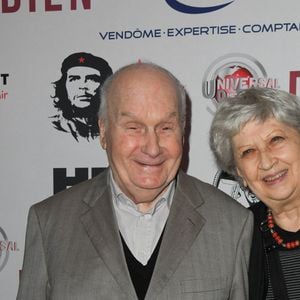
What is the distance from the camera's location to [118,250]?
1534 millimetres

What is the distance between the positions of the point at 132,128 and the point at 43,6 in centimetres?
116

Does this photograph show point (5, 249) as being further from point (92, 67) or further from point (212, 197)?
point (212, 197)

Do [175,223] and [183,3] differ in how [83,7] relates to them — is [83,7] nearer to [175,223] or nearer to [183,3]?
[183,3]

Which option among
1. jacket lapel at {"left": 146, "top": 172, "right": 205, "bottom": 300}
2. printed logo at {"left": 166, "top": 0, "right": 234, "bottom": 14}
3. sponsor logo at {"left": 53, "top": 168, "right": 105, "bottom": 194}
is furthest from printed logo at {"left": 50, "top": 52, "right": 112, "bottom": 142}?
jacket lapel at {"left": 146, "top": 172, "right": 205, "bottom": 300}

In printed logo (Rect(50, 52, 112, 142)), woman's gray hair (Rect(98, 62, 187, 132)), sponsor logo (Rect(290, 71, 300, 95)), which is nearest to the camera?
woman's gray hair (Rect(98, 62, 187, 132))

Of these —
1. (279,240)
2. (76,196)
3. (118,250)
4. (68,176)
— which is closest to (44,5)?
(68,176)

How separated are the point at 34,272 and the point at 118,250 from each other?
0.29 metres

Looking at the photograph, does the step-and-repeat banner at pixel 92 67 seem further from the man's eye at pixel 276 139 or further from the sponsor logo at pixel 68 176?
the man's eye at pixel 276 139

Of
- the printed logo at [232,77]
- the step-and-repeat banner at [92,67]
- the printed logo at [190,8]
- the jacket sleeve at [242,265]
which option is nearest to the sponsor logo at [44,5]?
the step-and-repeat banner at [92,67]

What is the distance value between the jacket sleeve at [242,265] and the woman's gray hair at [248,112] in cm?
28

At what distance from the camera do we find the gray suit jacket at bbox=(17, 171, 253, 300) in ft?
4.96

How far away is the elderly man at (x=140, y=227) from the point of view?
1.52 metres

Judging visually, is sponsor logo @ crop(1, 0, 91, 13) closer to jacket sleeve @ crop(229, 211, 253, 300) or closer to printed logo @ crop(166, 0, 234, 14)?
printed logo @ crop(166, 0, 234, 14)

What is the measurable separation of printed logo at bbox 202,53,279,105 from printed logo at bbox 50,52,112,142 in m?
0.49
